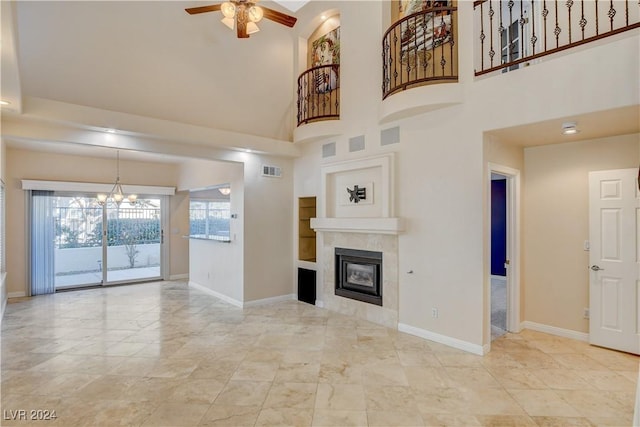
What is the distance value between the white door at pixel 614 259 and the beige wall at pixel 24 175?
912 centimetres

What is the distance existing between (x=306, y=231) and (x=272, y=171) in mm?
1395

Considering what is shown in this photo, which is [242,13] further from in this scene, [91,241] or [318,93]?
[91,241]

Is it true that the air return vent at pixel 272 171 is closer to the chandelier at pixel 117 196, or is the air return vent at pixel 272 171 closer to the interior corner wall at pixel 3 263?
the chandelier at pixel 117 196

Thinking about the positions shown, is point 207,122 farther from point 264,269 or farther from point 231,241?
point 264,269

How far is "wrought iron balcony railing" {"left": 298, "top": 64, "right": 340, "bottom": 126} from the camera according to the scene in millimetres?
5898

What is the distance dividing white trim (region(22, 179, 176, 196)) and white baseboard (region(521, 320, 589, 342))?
810cm

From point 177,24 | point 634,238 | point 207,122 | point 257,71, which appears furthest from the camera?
point 257,71

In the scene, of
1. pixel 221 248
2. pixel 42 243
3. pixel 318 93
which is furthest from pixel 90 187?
pixel 318 93

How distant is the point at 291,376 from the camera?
337cm

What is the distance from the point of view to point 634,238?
3.86 meters

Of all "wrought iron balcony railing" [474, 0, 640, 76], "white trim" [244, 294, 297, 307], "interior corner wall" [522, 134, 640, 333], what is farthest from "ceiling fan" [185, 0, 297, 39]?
"white trim" [244, 294, 297, 307]

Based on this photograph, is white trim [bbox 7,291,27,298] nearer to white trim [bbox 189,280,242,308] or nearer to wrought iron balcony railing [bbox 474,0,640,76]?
white trim [bbox 189,280,242,308]

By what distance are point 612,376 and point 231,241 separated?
5.64 meters

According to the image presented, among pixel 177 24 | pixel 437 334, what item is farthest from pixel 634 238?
pixel 177 24
